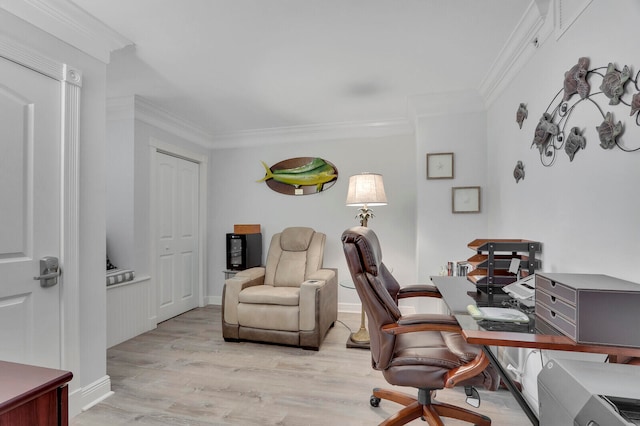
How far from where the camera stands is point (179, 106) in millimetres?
3365

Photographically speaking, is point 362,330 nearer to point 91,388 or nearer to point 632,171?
point 91,388

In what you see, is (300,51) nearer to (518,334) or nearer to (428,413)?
(518,334)

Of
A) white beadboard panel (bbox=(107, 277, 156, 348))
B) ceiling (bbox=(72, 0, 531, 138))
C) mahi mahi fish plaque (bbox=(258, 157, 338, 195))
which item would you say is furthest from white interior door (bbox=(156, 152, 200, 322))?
mahi mahi fish plaque (bbox=(258, 157, 338, 195))

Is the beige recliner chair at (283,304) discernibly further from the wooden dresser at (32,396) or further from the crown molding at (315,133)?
the wooden dresser at (32,396)

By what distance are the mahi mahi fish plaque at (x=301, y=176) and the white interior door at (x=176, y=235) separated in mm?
975

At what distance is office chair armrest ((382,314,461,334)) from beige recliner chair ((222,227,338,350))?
1448mm

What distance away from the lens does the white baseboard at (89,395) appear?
73.7 inches

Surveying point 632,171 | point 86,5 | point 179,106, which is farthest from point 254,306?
point 632,171

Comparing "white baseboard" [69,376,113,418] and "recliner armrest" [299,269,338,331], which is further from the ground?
"recliner armrest" [299,269,338,331]

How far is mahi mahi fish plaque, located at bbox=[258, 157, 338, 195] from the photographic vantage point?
4.05 metres

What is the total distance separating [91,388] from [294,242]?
2.14 m

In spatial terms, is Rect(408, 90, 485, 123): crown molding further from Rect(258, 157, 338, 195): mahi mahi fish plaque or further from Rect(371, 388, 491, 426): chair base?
Rect(371, 388, 491, 426): chair base

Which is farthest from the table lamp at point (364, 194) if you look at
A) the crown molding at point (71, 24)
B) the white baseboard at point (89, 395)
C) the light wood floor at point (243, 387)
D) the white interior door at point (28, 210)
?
the white interior door at point (28, 210)

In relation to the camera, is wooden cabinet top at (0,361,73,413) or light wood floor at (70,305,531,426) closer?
wooden cabinet top at (0,361,73,413)
